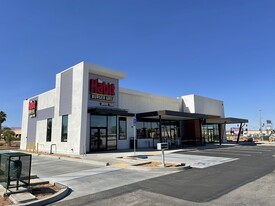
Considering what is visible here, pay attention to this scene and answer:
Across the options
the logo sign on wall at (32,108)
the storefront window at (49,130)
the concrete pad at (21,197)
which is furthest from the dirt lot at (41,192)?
the logo sign on wall at (32,108)

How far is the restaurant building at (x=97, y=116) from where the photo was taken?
64.4 feet

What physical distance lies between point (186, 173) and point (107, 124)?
39.9 ft

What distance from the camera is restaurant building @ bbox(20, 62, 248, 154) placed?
19641 millimetres

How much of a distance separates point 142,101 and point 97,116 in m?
6.97

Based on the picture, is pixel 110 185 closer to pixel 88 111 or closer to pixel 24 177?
pixel 24 177

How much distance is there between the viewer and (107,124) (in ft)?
69.6

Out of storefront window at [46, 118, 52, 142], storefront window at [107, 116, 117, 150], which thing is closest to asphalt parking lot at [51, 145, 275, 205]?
storefront window at [107, 116, 117, 150]

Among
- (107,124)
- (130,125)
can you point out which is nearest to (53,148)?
(107,124)

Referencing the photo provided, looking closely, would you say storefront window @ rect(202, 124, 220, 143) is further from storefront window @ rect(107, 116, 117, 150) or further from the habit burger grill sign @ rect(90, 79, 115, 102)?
the habit burger grill sign @ rect(90, 79, 115, 102)

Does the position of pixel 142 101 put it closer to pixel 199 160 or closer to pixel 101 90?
pixel 101 90

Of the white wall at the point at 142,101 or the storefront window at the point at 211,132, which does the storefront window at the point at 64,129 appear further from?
the storefront window at the point at 211,132

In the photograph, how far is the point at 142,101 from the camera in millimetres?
25891

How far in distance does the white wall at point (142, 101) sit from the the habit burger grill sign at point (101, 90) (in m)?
1.61

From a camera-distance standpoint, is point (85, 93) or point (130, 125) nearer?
point (85, 93)
